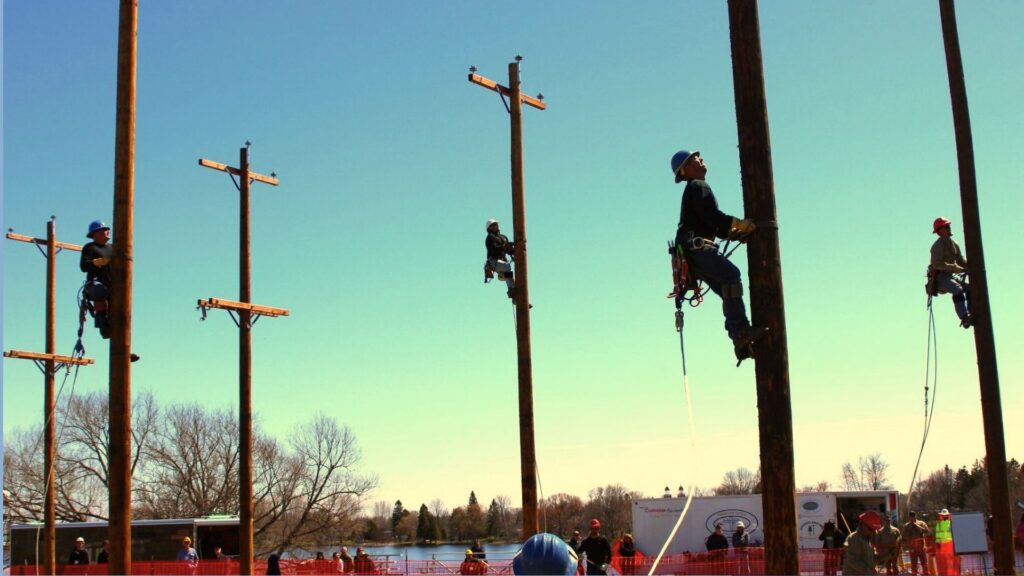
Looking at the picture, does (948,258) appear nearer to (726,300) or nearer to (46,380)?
(726,300)

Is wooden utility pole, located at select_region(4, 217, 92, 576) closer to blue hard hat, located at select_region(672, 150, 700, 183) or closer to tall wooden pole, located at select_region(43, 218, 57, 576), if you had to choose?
tall wooden pole, located at select_region(43, 218, 57, 576)

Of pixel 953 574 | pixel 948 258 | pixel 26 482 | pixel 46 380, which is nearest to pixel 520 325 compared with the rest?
pixel 948 258

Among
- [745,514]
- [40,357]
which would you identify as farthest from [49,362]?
[745,514]

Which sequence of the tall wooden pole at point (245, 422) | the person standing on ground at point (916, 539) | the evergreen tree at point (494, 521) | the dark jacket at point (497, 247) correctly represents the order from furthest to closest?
the evergreen tree at point (494, 521)
the tall wooden pole at point (245, 422)
the person standing on ground at point (916, 539)
the dark jacket at point (497, 247)

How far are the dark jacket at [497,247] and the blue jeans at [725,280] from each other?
7.84m

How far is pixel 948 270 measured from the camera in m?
11.1

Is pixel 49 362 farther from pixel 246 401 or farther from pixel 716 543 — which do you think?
pixel 716 543

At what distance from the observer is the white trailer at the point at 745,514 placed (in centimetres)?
2416

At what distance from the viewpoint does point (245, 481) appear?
1764 centimetres

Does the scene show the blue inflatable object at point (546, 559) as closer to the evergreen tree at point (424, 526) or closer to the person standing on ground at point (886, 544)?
the person standing on ground at point (886, 544)

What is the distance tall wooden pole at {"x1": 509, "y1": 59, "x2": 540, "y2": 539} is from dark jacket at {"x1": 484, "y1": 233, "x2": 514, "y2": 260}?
0.22 meters

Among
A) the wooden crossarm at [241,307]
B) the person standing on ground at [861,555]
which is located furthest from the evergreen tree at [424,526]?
the person standing on ground at [861,555]

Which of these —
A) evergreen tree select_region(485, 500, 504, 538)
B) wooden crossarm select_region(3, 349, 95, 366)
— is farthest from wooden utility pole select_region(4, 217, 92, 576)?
evergreen tree select_region(485, 500, 504, 538)

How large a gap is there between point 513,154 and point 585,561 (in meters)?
5.75
